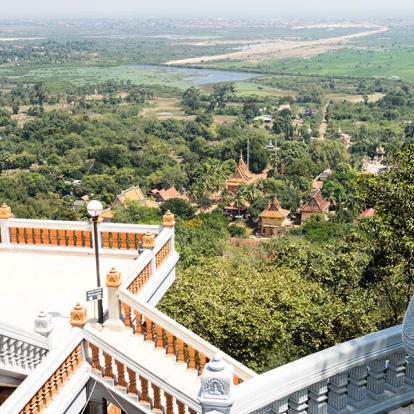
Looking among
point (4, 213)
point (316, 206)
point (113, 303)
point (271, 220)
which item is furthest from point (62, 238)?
point (316, 206)

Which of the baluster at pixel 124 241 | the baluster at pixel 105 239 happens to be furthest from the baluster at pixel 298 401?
the baluster at pixel 105 239

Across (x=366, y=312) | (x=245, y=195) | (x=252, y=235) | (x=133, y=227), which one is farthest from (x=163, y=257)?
(x=245, y=195)

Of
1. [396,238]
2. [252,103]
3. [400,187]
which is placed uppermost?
[400,187]

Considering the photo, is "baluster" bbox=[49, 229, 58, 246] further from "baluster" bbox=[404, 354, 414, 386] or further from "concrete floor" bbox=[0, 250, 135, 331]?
"baluster" bbox=[404, 354, 414, 386]

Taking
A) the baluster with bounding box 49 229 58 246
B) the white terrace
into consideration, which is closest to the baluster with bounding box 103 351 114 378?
the white terrace

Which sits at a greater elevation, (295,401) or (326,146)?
(295,401)

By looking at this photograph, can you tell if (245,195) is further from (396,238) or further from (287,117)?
(287,117)

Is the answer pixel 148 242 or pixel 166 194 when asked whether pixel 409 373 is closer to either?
pixel 148 242

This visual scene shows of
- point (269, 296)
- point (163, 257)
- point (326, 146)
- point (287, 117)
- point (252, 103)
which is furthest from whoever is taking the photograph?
point (252, 103)
